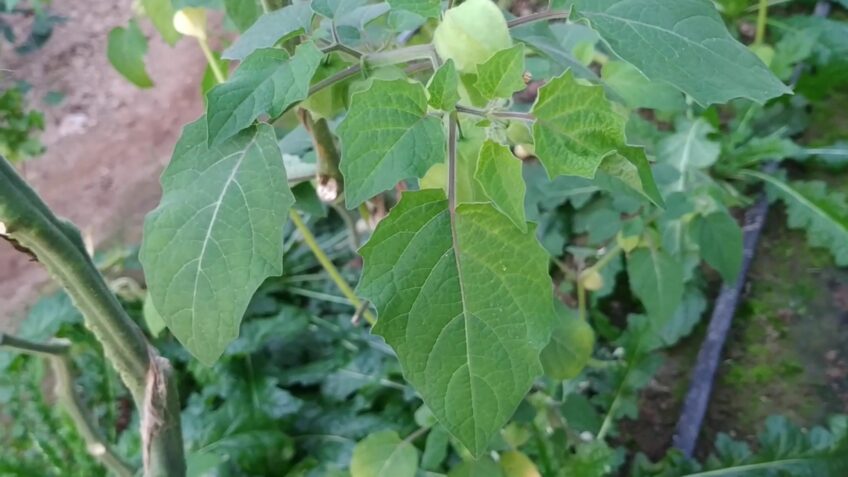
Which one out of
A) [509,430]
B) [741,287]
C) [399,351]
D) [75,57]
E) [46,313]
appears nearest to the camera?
[399,351]

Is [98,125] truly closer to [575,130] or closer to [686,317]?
[686,317]

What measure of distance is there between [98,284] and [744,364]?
1034mm

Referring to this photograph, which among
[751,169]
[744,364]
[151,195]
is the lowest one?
[744,364]

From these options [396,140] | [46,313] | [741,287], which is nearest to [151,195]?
[46,313]

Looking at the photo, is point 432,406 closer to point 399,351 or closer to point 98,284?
point 399,351

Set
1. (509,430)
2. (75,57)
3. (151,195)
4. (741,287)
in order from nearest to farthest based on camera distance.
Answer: (509,430) → (741,287) → (151,195) → (75,57)

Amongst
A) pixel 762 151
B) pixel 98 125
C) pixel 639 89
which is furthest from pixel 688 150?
pixel 98 125

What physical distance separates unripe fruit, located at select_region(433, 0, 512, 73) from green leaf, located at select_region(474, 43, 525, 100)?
0.05ft

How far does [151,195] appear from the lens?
64.4 inches

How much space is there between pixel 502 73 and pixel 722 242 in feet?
2.20

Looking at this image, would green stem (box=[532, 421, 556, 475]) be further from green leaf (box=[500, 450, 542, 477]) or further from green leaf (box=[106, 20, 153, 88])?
green leaf (box=[106, 20, 153, 88])

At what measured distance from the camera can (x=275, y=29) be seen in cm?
48

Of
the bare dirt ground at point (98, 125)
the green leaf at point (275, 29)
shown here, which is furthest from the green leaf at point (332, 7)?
the bare dirt ground at point (98, 125)

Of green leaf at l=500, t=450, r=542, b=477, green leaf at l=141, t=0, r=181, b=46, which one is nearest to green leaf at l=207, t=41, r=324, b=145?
green leaf at l=141, t=0, r=181, b=46
